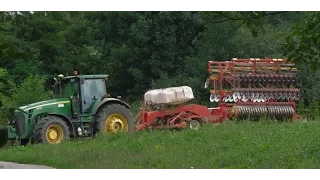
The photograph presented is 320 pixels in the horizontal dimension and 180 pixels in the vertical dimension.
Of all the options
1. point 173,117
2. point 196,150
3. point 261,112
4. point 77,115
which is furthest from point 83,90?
point 196,150

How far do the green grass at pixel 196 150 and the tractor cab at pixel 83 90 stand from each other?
7.37ft

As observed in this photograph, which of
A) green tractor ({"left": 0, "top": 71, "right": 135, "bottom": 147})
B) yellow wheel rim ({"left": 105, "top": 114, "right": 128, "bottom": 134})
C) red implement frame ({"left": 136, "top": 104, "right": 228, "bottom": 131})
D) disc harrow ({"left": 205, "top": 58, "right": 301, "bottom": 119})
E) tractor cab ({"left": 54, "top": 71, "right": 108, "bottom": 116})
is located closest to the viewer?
green tractor ({"left": 0, "top": 71, "right": 135, "bottom": 147})

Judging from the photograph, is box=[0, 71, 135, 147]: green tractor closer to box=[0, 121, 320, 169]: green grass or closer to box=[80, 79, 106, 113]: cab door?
box=[80, 79, 106, 113]: cab door

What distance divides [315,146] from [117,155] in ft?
15.8

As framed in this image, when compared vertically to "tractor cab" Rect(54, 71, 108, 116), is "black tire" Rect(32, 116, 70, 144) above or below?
below

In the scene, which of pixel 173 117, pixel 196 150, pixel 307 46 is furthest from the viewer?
pixel 173 117

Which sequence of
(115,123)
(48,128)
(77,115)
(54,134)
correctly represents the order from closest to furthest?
(48,128) → (54,134) → (77,115) → (115,123)

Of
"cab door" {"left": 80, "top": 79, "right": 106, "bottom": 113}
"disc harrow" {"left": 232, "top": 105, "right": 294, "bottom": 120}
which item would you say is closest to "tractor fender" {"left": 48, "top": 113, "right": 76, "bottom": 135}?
"cab door" {"left": 80, "top": 79, "right": 106, "bottom": 113}

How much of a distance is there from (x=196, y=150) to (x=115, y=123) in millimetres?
7229

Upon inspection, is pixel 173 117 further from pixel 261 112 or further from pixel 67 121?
pixel 67 121

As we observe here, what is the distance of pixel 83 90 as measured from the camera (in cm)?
2227

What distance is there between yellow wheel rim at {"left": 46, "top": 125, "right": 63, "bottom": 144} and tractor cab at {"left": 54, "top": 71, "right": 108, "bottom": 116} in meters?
0.91

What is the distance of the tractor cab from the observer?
22.2m
